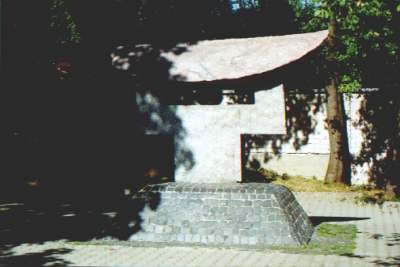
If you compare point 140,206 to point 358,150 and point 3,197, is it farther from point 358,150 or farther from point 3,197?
point 358,150

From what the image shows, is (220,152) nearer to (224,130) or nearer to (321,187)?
(224,130)

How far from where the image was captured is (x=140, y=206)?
10336 mm

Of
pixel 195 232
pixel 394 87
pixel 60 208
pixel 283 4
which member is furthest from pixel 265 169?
pixel 283 4

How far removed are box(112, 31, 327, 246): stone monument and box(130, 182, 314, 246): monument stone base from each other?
0.06ft

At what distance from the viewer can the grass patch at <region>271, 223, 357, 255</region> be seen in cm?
916

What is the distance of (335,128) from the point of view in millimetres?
16609

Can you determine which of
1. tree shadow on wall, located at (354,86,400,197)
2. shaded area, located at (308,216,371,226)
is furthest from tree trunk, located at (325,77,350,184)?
shaded area, located at (308,216,371,226)

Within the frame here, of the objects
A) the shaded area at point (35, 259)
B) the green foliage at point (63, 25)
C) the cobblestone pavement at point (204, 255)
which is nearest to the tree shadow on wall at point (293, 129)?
the cobblestone pavement at point (204, 255)

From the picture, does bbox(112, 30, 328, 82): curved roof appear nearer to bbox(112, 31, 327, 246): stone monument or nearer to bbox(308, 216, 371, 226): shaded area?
bbox(112, 31, 327, 246): stone monument

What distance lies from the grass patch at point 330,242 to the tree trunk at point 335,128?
553 centimetres

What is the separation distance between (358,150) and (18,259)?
11.9 meters

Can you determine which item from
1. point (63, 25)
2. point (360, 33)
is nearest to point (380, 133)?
point (360, 33)

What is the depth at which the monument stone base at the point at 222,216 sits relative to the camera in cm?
966

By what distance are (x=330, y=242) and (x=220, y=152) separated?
2.80 m
